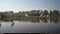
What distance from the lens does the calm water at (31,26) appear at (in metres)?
2.02

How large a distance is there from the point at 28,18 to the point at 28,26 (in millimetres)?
188

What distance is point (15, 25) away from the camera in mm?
2025

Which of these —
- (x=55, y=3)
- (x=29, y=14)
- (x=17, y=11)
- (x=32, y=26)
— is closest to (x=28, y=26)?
(x=32, y=26)

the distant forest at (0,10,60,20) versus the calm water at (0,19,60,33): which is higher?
the distant forest at (0,10,60,20)

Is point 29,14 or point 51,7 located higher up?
point 51,7

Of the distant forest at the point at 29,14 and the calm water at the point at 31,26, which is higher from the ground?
the distant forest at the point at 29,14

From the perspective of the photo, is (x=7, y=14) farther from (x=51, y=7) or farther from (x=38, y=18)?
(x=51, y=7)

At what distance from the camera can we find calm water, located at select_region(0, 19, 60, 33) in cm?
202

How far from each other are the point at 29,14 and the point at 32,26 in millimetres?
292

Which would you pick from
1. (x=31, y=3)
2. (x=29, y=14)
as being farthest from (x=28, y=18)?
(x=31, y=3)

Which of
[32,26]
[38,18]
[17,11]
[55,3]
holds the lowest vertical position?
[32,26]

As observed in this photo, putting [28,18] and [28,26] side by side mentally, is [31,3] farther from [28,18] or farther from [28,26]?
[28,26]

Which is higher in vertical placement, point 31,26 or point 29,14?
point 29,14

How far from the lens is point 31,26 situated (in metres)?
2.03
